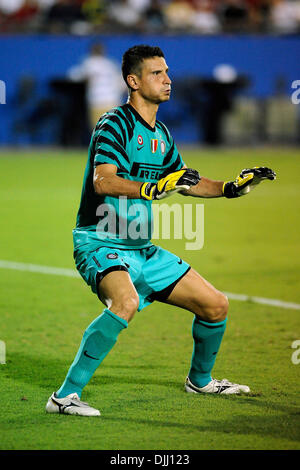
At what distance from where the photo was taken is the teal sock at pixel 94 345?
5.00 meters

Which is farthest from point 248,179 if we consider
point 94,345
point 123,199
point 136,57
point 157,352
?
point 157,352

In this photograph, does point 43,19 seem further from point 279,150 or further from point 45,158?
point 279,150

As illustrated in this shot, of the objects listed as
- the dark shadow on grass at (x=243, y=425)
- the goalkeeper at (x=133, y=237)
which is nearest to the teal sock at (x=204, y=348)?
the goalkeeper at (x=133, y=237)

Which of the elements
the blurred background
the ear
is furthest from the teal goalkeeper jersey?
the blurred background

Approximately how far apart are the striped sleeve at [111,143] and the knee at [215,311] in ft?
3.11

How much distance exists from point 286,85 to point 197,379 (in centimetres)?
1700

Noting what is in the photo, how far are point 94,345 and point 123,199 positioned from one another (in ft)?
2.93

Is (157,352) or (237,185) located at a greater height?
(237,185)

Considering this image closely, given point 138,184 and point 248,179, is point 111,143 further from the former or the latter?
point 248,179

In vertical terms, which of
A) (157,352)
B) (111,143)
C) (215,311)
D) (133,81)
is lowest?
(157,352)

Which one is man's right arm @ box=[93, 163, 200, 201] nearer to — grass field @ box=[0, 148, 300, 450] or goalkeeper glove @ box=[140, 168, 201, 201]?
goalkeeper glove @ box=[140, 168, 201, 201]

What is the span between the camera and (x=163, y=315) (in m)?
7.89

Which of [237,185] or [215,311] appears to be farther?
[215,311]

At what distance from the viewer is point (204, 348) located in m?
5.60
